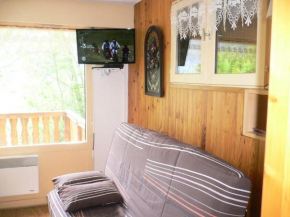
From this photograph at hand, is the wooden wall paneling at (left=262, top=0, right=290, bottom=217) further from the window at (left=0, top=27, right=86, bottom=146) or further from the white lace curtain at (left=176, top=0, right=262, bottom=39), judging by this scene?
the window at (left=0, top=27, right=86, bottom=146)

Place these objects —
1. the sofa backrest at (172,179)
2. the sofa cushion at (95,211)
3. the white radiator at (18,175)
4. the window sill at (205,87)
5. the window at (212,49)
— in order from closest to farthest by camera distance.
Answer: the sofa backrest at (172,179), the window at (212,49), the window sill at (205,87), the sofa cushion at (95,211), the white radiator at (18,175)

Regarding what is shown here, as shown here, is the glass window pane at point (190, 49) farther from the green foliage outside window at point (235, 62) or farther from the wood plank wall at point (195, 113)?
the green foliage outside window at point (235, 62)

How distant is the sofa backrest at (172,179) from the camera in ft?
4.81

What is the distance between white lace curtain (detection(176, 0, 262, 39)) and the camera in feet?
6.09

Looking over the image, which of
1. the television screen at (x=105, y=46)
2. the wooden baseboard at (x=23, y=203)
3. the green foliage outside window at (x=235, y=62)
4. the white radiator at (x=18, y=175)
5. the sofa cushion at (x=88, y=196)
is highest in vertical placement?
the television screen at (x=105, y=46)

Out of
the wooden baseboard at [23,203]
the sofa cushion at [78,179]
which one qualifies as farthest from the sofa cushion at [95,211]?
the wooden baseboard at [23,203]

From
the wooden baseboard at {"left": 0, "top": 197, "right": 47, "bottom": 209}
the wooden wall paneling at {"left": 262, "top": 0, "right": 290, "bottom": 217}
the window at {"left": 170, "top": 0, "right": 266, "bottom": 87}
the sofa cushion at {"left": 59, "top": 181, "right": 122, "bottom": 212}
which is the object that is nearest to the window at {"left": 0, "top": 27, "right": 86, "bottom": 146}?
the wooden baseboard at {"left": 0, "top": 197, "right": 47, "bottom": 209}

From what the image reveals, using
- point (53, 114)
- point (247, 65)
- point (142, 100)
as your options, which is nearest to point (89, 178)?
point (142, 100)

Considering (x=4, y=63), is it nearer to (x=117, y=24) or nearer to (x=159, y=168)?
(x=117, y=24)

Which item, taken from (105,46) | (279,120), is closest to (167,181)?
(279,120)

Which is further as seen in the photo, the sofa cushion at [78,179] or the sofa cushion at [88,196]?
the sofa cushion at [78,179]

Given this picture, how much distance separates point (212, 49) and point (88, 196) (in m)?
1.43

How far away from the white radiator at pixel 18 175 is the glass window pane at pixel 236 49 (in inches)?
98.5

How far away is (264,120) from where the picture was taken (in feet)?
6.28
